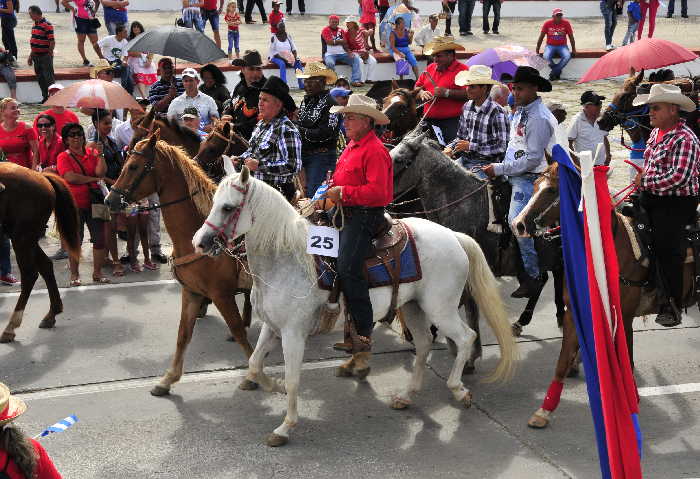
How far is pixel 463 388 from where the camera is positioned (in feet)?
25.7

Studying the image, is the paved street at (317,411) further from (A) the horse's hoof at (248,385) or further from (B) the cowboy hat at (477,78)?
(B) the cowboy hat at (477,78)

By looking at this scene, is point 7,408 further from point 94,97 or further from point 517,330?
point 94,97

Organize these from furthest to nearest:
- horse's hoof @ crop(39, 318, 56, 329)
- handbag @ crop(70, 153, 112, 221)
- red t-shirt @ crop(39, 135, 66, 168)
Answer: red t-shirt @ crop(39, 135, 66, 168) → handbag @ crop(70, 153, 112, 221) → horse's hoof @ crop(39, 318, 56, 329)

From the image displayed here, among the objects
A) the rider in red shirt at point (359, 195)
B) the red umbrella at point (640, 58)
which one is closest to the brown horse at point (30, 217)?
the rider in red shirt at point (359, 195)

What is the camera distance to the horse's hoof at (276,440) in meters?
7.12

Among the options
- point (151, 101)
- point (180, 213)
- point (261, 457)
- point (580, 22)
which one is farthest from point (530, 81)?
point (580, 22)

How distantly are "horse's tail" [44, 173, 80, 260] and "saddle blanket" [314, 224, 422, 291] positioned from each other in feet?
13.2

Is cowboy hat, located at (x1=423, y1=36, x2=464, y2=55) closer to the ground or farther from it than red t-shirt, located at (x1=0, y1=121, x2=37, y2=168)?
farther from it

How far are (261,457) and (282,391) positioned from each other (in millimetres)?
1038

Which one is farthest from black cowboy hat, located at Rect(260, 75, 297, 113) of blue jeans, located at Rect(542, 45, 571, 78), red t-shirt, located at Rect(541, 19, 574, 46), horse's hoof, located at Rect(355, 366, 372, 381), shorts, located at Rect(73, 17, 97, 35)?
blue jeans, located at Rect(542, 45, 571, 78)

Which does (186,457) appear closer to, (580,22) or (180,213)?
(180,213)

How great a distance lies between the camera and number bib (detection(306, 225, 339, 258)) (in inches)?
283

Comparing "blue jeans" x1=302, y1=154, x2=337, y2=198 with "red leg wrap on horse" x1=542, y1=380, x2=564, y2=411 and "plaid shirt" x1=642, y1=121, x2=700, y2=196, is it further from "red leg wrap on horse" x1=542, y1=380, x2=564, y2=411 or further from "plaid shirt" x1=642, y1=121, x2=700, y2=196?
"red leg wrap on horse" x1=542, y1=380, x2=564, y2=411

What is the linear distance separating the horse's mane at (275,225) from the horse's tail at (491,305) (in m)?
1.51
